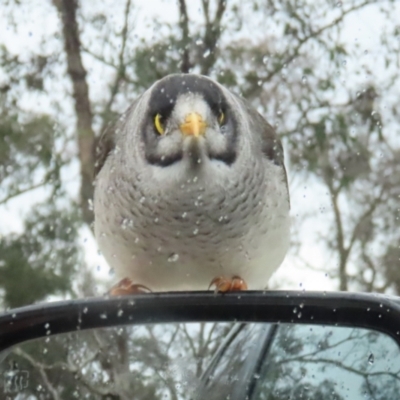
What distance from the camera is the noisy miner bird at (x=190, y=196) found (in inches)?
60.0

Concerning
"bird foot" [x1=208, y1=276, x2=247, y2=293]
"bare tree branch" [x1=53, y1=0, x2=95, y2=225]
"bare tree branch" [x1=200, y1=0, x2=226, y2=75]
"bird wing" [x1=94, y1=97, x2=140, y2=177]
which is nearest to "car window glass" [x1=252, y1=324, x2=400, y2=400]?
"bird foot" [x1=208, y1=276, x2=247, y2=293]

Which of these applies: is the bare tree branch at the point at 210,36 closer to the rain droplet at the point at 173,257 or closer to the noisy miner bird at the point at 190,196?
the noisy miner bird at the point at 190,196

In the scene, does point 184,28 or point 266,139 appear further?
point 184,28

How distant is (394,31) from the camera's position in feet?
15.3

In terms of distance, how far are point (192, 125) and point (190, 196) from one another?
0.19 metres

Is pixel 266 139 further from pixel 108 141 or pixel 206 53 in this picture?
pixel 206 53

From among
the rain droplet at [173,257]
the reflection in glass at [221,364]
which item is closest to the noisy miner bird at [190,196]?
the rain droplet at [173,257]

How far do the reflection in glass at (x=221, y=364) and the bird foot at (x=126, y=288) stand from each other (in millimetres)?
79

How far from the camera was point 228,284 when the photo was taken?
1.59 meters

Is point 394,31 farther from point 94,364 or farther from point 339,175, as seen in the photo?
point 94,364

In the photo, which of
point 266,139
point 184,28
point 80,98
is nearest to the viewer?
point 266,139

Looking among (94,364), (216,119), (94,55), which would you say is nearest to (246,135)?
(216,119)

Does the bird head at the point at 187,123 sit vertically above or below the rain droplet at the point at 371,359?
above

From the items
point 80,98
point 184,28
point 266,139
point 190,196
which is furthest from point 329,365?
point 80,98
